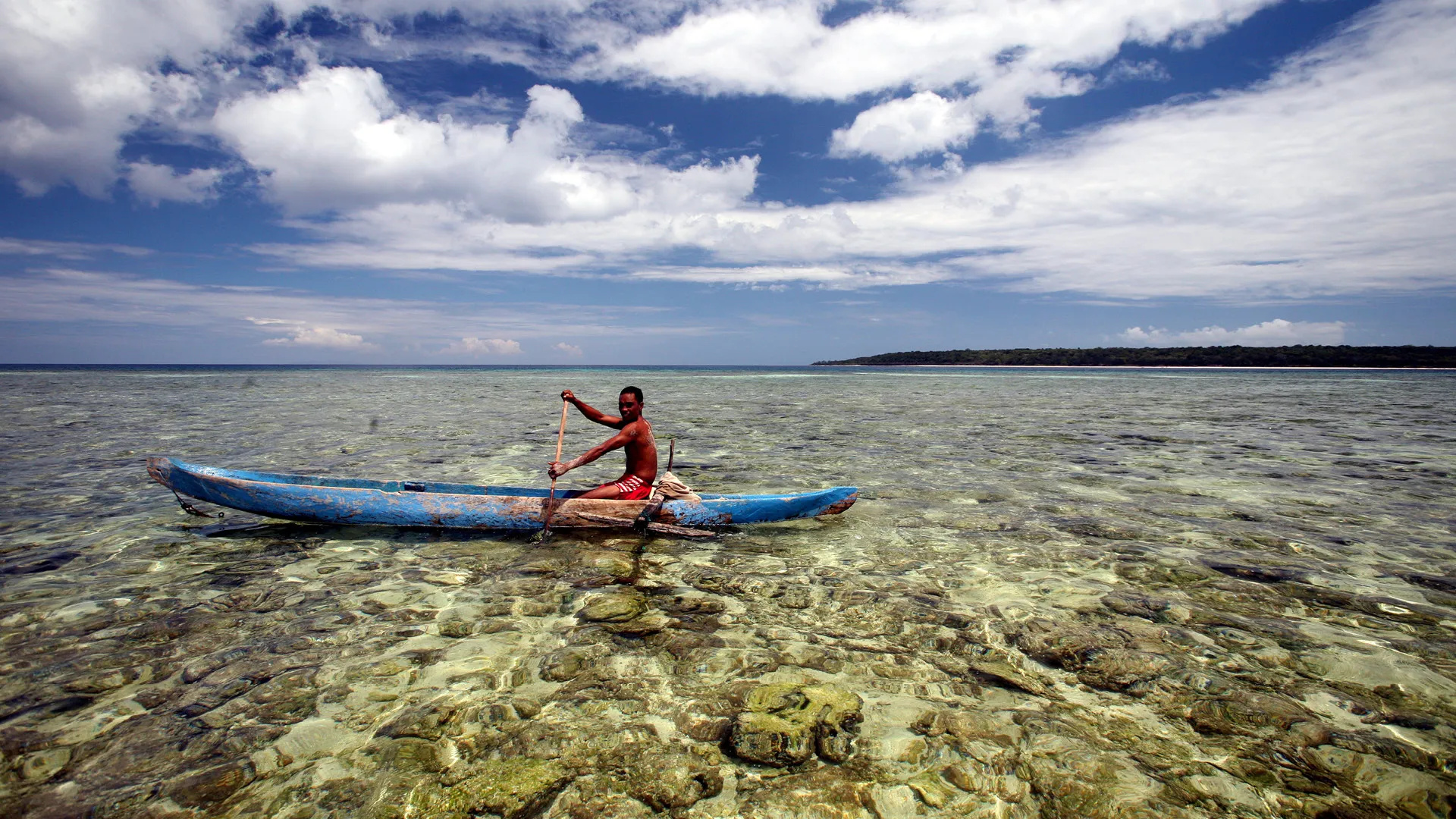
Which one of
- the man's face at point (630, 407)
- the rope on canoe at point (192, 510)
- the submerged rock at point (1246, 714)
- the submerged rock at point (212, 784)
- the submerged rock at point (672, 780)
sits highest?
the man's face at point (630, 407)

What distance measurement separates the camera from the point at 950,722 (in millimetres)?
4656

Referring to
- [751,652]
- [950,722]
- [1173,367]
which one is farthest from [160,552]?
[1173,367]

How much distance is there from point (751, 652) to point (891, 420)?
23308mm

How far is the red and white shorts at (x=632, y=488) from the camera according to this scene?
392 inches

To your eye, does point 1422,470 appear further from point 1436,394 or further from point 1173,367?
point 1173,367

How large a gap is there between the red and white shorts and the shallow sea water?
3.02 ft

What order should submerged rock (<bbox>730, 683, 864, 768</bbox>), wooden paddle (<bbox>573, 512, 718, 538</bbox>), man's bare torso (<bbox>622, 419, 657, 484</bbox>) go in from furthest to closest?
1. man's bare torso (<bbox>622, 419, 657, 484</bbox>)
2. wooden paddle (<bbox>573, 512, 718, 538</bbox>)
3. submerged rock (<bbox>730, 683, 864, 768</bbox>)

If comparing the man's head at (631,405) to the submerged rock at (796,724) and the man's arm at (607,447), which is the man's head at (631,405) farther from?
the submerged rock at (796,724)

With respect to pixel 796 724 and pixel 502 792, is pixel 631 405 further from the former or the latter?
pixel 502 792

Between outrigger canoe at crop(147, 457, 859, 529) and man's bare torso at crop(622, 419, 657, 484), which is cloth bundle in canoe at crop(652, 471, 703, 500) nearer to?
outrigger canoe at crop(147, 457, 859, 529)

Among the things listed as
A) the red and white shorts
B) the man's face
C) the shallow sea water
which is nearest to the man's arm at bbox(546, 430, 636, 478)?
the man's face

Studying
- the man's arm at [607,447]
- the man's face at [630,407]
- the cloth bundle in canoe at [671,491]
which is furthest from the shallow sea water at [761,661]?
the man's face at [630,407]

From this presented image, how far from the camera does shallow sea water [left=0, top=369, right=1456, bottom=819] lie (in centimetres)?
398

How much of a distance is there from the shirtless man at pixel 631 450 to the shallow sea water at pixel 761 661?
946mm
